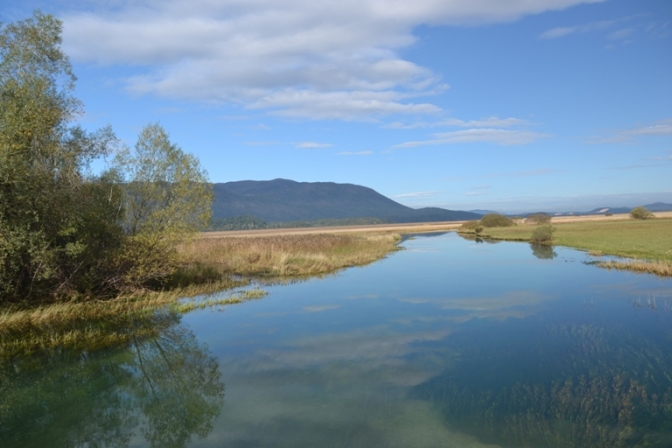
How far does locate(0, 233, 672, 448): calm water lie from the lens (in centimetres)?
783

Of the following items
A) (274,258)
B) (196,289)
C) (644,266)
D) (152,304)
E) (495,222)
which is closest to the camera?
(152,304)

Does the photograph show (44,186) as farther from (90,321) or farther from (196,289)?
(196,289)

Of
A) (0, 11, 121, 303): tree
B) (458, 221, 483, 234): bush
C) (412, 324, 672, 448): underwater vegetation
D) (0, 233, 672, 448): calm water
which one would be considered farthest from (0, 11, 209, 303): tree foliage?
(458, 221, 483, 234): bush

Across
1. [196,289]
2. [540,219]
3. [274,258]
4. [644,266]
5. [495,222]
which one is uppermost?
[540,219]

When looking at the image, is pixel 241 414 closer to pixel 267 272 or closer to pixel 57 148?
pixel 57 148

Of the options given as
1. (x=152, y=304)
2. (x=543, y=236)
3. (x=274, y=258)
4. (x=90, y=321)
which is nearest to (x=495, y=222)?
(x=543, y=236)

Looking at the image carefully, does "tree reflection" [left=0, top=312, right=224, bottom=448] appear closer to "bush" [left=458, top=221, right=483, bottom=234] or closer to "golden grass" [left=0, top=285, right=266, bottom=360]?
"golden grass" [left=0, top=285, right=266, bottom=360]

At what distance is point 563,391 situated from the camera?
9.18 m

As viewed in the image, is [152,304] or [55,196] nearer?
[55,196]

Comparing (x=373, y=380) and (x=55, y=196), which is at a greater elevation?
(x=55, y=196)

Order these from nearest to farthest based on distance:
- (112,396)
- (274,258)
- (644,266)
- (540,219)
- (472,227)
Result: (112,396) → (644,266) → (274,258) → (540,219) → (472,227)

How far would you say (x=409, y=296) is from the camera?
20484mm

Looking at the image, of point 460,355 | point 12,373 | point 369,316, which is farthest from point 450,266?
point 12,373

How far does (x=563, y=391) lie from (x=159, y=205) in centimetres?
1787
